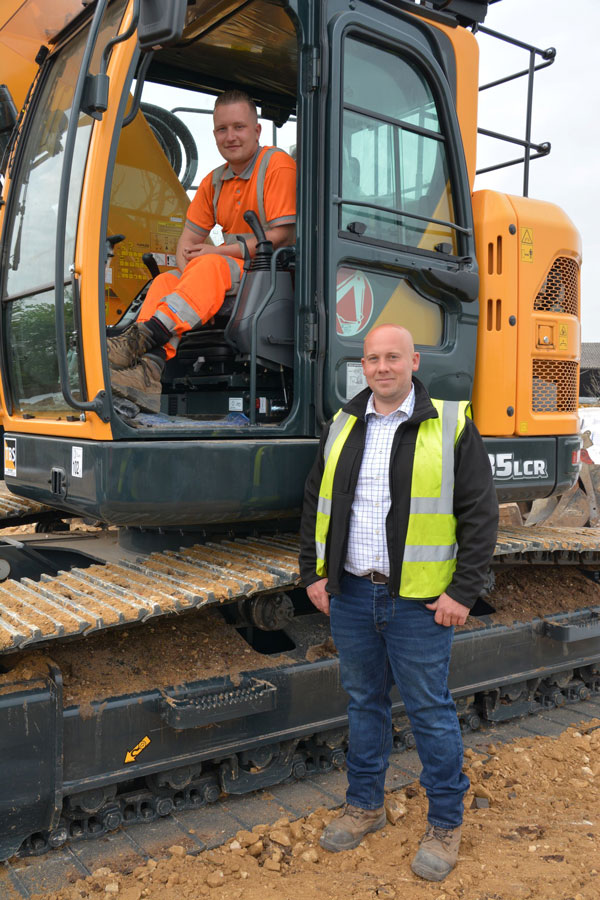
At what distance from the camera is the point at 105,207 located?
2857 mm

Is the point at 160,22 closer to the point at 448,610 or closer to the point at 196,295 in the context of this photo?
the point at 196,295

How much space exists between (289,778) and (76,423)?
1775mm

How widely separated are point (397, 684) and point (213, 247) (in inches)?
78.0

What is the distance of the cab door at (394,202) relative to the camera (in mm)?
3309

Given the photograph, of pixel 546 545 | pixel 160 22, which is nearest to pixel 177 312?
pixel 160 22

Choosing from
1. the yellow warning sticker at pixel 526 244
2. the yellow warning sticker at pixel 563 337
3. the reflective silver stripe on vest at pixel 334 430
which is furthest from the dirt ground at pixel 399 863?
Result: the yellow warning sticker at pixel 526 244

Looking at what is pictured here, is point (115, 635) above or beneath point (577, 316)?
beneath

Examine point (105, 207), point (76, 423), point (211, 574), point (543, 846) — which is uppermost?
point (105, 207)

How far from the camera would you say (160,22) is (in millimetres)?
2549

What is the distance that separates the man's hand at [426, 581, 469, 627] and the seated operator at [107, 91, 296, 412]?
1.28 meters

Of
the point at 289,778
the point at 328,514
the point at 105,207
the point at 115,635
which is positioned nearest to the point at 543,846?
the point at 289,778

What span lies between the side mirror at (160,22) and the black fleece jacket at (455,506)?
4.57 feet

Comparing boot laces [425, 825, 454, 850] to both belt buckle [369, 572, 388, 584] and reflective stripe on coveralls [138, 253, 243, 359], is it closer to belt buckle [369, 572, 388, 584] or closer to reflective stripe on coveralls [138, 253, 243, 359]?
belt buckle [369, 572, 388, 584]

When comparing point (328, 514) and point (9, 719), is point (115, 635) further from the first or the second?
point (328, 514)
